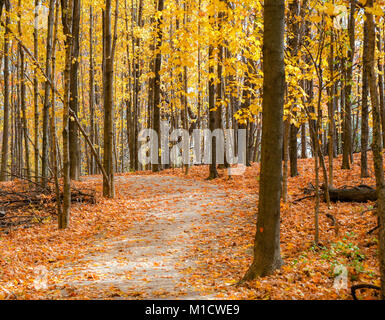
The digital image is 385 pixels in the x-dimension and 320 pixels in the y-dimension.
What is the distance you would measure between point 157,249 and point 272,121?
4.27m

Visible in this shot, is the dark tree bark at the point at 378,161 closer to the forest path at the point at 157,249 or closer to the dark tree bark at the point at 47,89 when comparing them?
the forest path at the point at 157,249

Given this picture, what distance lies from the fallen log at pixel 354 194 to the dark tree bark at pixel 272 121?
201 inches

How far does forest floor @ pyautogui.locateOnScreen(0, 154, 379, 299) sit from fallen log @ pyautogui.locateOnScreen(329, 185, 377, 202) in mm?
348

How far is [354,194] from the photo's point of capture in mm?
9109

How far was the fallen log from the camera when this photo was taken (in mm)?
8898

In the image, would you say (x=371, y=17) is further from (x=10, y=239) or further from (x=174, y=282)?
(x=10, y=239)

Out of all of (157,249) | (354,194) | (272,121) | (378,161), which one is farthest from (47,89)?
(378,161)

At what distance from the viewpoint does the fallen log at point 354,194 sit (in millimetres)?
8898
